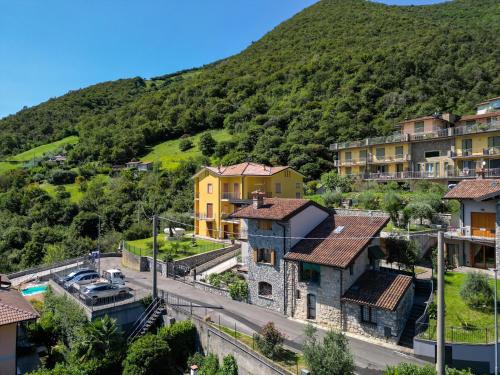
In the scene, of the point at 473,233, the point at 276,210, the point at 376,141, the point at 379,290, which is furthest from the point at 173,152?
the point at 379,290

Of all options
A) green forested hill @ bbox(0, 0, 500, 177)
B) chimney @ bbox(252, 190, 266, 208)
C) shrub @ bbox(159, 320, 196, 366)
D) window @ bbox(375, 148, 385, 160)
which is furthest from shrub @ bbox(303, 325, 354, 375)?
green forested hill @ bbox(0, 0, 500, 177)

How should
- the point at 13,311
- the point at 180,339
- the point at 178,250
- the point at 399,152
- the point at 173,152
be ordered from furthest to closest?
1. the point at 173,152
2. the point at 399,152
3. the point at 178,250
4. the point at 180,339
5. the point at 13,311

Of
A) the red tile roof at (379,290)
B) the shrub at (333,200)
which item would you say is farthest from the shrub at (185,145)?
the red tile roof at (379,290)

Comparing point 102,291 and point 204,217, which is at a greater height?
point 204,217

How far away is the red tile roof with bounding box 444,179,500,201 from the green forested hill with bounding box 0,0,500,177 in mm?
40299

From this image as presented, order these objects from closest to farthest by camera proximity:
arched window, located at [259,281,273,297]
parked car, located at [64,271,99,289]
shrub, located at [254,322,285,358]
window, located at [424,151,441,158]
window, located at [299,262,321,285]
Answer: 1. shrub, located at [254,322,285,358]
2. window, located at [299,262,321,285]
3. arched window, located at [259,281,273,297]
4. parked car, located at [64,271,99,289]
5. window, located at [424,151,441,158]

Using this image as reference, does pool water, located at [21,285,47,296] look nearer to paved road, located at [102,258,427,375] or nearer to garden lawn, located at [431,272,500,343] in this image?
paved road, located at [102,258,427,375]

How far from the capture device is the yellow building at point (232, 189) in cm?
4269

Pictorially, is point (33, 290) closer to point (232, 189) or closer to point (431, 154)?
point (232, 189)

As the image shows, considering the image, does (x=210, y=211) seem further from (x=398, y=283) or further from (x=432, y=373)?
(x=432, y=373)

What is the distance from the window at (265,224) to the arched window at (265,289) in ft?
13.7

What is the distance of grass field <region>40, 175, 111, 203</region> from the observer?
→ 75.9 m

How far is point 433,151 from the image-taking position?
50.9 metres

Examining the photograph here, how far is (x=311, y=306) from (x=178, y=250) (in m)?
20.2
